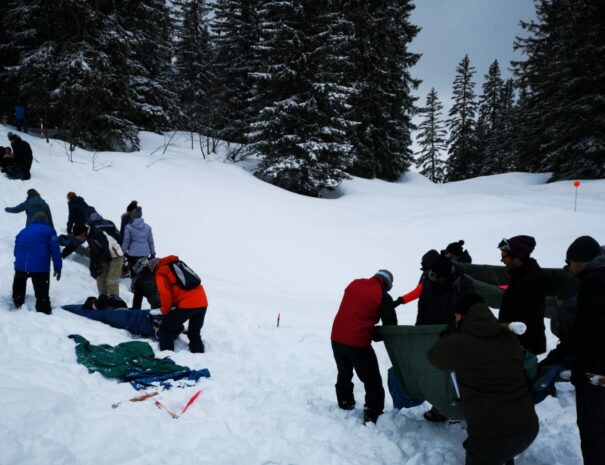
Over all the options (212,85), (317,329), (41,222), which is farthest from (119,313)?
(212,85)

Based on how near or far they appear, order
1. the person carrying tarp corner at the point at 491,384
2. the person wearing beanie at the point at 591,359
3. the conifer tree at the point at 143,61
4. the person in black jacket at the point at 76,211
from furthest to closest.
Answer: the conifer tree at the point at 143,61 → the person in black jacket at the point at 76,211 → the person wearing beanie at the point at 591,359 → the person carrying tarp corner at the point at 491,384

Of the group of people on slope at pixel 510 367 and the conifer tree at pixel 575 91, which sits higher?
the conifer tree at pixel 575 91

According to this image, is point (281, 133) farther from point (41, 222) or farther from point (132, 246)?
point (41, 222)

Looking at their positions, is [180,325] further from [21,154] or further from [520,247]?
[21,154]

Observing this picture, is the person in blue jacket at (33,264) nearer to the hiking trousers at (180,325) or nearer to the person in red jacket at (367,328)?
the hiking trousers at (180,325)

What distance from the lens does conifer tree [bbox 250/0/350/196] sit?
17938mm

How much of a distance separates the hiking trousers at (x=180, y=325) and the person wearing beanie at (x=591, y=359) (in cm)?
472

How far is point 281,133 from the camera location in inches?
734

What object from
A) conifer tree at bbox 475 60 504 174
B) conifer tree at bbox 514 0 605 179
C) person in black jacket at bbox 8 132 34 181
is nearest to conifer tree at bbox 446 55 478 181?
conifer tree at bbox 475 60 504 174

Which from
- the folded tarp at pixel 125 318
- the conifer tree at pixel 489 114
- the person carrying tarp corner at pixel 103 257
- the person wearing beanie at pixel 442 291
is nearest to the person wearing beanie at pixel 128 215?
the person carrying tarp corner at pixel 103 257

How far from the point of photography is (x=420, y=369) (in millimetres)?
3758

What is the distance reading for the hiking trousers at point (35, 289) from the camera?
6.11m

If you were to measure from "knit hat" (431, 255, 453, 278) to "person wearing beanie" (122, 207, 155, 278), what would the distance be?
6.36 m

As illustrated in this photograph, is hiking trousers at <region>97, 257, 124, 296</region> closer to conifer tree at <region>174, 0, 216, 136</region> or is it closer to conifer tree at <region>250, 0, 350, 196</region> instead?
conifer tree at <region>250, 0, 350, 196</region>
